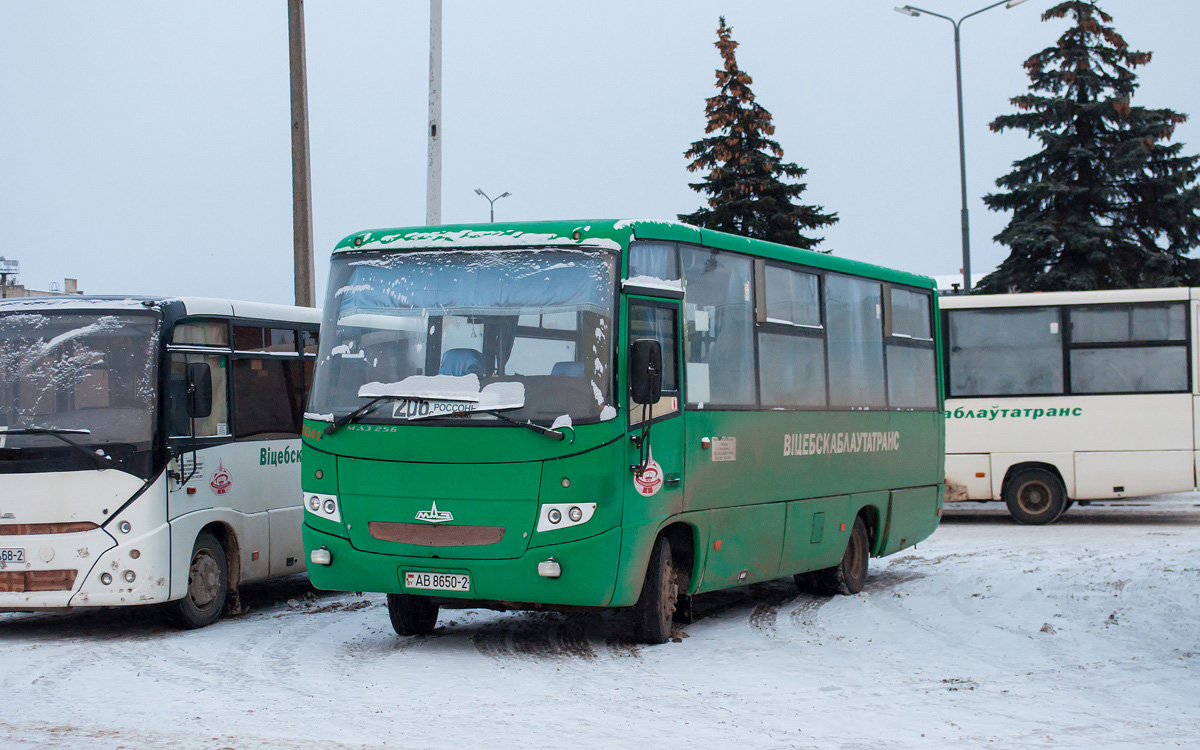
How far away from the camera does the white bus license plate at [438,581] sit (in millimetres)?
9914

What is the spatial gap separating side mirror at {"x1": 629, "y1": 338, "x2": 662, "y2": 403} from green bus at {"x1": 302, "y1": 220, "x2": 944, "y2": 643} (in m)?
0.01

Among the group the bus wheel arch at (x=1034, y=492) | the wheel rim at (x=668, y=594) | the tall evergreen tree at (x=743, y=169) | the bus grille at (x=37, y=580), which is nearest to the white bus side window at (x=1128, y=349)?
the bus wheel arch at (x=1034, y=492)

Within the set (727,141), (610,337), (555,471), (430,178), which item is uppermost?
(727,141)

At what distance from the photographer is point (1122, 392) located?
20969mm

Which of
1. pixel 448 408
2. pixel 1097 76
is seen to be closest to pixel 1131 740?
pixel 448 408

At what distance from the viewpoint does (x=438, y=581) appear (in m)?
9.97

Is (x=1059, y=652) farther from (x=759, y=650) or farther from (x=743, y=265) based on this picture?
(x=743, y=265)

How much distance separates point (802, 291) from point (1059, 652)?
398 centimetres

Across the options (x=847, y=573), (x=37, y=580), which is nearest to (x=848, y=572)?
(x=847, y=573)

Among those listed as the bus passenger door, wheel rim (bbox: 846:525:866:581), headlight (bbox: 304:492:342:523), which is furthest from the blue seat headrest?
wheel rim (bbox: 846:525:866:581)

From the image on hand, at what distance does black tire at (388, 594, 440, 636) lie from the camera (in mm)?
10969

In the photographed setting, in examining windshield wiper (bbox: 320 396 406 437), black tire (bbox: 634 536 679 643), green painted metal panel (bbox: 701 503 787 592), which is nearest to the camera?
windshield wiper (bbox: 320 396 406 437)

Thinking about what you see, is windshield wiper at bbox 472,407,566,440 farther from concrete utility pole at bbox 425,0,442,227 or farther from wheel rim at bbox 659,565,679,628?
concrete utility pole at bbox 425,0,442,227

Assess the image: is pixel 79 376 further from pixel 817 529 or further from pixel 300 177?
pixel 300 177
